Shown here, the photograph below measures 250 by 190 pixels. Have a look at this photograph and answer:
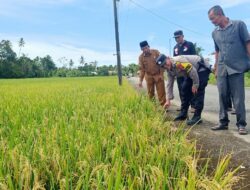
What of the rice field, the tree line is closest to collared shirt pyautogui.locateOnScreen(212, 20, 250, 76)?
the rice field

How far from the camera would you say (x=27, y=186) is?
1.99m

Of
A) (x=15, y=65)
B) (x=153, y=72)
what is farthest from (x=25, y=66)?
(x=153, y=72)

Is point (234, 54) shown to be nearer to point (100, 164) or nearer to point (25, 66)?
point (100, 164)

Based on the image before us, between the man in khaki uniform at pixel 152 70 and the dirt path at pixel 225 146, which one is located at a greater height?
the man in khaki uniform at pixel 152 70

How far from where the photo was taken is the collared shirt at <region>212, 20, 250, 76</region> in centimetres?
458

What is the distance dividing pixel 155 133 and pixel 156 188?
1.82 metres

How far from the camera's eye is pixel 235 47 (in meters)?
4.64

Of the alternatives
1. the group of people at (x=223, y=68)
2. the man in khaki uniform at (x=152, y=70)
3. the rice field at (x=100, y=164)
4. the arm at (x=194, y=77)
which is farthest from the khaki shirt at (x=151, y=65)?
the rice field at (x=100, y=164)

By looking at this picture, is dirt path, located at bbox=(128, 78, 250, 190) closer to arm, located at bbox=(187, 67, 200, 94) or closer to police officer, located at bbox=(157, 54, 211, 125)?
police officer, located at bbox=(157, 54, 211, 125)

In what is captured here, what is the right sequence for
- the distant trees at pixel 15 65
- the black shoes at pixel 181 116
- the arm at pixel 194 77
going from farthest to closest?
the distant trees at pixel 15 65
the black shoes at pixel 181 116
the arm at pixel 194 77

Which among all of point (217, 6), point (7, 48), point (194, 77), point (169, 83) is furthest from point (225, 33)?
point (7, 48)

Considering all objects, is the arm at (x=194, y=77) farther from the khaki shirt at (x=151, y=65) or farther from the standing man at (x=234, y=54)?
the khaki shirt at (x=151, y=65)

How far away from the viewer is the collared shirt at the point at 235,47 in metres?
4.58

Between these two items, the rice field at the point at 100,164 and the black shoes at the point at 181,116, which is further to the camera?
the black shoes at the point at 181,116
